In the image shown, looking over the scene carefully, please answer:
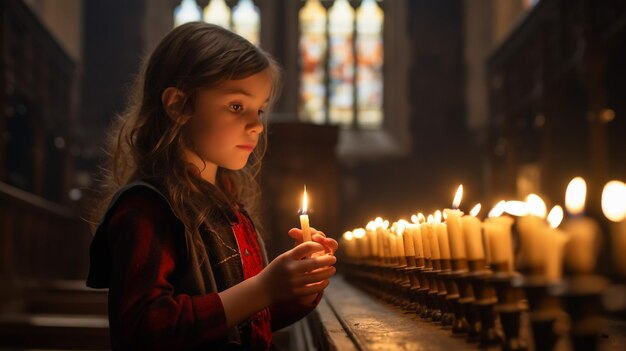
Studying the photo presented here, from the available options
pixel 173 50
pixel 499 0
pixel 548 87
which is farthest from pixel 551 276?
pixel 499 0

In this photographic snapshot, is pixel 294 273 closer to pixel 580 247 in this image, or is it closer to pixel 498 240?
pixel 498 240

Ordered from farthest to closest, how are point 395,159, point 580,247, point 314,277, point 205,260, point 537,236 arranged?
1. point 395,159
2. point 205,260
3. point 314,277
4. point 537,236
5. point 580,247

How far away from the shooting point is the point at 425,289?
1.61 meters

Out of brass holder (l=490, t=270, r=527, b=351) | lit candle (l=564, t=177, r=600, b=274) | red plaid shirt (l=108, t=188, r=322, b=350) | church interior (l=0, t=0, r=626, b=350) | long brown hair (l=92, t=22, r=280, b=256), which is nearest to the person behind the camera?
lit candle (l=564, t=177, r=600, b=274)

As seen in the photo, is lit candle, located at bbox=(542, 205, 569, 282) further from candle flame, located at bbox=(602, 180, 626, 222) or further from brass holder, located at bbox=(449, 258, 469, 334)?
brass holder, located at bbox=(449, 258, 469, 334)

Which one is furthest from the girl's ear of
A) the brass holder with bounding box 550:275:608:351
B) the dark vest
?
the brass holder with bounding box 550:275:608:351

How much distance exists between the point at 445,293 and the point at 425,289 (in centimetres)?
16

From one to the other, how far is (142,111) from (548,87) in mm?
6360

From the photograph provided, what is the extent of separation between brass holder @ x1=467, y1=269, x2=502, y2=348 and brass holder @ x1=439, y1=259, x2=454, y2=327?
15 centimetres

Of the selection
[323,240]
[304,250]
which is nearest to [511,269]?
[304,250]

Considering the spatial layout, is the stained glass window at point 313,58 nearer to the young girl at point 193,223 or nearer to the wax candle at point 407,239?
the young girl at point 193,223

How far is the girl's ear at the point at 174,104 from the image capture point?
1.70m

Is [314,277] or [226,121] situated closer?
[314,277]

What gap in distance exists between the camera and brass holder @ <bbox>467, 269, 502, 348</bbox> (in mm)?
1160
